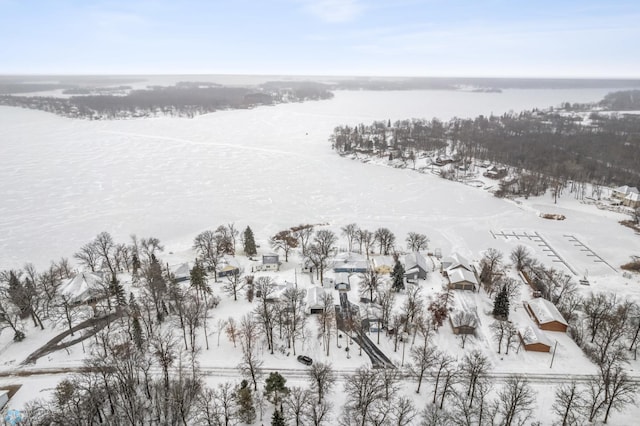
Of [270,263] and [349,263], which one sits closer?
[349,263]

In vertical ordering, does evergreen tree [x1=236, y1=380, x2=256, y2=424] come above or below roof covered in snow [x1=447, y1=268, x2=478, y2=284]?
below

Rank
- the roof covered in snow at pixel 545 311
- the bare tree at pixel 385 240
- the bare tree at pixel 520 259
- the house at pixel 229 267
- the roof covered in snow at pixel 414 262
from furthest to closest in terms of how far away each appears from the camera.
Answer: the bare tree at pixel 385 240, the bare tree at pixel 520 259, the house at pixel 229 267, the roof covered in snow at pixel 414 262, the roof covered in snow at pixel 545 311

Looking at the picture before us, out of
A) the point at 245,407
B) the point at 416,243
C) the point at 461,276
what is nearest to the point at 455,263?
the point at 461,276

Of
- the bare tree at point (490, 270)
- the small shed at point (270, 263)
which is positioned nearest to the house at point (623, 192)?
the bare tree at point (490, 270)

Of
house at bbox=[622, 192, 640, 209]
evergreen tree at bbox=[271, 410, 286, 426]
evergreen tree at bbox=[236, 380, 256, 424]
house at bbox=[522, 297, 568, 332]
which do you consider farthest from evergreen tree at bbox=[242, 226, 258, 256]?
house at bbox=[622, 192, 640, 209]

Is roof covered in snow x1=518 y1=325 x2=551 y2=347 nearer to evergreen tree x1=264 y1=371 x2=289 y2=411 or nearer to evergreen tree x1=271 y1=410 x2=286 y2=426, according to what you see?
evergreen tree x1=264 y1=371 x2=289 y2=411

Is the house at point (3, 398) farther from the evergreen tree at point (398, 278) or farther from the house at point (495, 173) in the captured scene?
the house at point (495, 173)

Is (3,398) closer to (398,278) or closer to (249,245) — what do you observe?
(249,245)
